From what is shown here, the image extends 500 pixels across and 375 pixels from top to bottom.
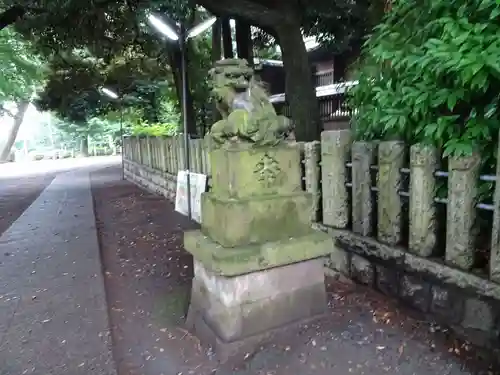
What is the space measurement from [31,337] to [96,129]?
116 feet

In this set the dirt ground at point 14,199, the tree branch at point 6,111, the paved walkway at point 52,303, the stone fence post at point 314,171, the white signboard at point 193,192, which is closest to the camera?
the paved walkway at point 52,303

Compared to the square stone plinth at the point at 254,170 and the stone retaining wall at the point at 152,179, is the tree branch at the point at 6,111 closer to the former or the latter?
the stone retaining wall at the point at 152,179

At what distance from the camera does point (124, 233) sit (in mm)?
6441

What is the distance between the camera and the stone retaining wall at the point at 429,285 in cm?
245

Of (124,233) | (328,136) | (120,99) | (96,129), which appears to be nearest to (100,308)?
(328,136)

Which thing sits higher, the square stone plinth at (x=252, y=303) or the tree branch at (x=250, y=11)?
the tree branch at (x=250, y=11)

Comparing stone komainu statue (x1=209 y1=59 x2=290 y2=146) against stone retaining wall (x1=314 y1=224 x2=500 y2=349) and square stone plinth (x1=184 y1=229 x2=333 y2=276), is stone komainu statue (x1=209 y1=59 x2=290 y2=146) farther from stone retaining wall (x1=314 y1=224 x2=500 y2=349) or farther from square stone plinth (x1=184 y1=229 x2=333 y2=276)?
stone retaining wall (x1=314 y1=224 x2=500 y2=349)

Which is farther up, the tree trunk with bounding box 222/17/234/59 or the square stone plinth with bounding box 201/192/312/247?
the tree trunk with bounding box 222/17/234/59

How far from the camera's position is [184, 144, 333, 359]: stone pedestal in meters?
2.68

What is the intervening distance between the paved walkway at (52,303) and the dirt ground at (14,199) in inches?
74.2

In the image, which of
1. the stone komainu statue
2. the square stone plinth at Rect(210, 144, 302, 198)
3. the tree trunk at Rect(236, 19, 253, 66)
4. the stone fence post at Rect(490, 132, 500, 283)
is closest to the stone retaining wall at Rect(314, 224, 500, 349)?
the stone fence post at Rect(490, 132, 500, 283)

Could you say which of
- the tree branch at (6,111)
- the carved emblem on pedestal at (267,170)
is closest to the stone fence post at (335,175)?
the carved emblem on pedestal at (267,170)

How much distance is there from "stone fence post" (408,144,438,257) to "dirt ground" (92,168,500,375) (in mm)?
584

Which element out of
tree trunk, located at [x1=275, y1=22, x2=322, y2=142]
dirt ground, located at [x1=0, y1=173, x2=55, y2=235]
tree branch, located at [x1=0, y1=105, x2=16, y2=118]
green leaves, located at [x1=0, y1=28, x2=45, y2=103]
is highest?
green leaves, located at [x1=0, y1=28, x2=45, y2=103]
